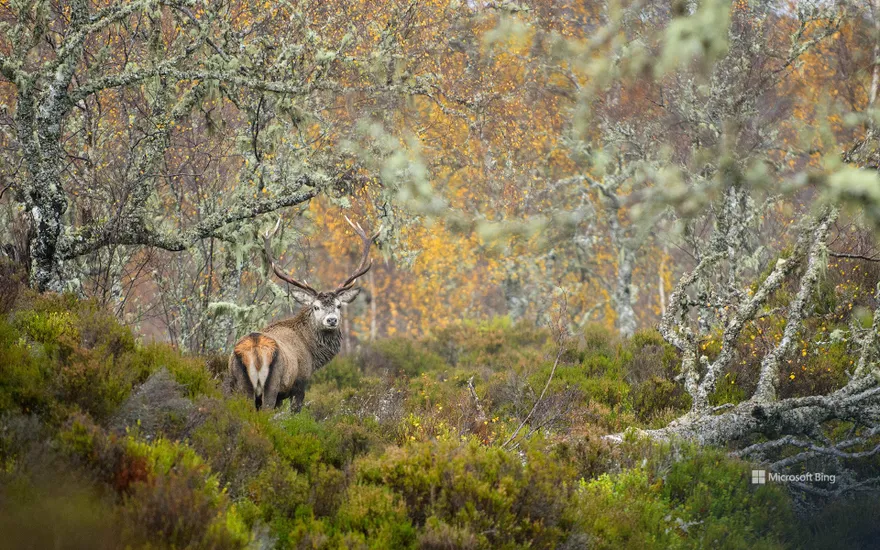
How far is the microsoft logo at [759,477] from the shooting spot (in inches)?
332

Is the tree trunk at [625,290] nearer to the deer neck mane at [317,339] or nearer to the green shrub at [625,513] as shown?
the deer neck mane at [317,339]

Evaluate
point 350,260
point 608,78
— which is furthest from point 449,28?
point 350,260

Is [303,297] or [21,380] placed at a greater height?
[303,297]

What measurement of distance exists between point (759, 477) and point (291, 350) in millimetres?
4972

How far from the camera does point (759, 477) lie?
8516 millimetres

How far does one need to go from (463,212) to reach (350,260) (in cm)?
692

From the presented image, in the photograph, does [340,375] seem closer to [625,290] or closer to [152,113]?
[152,113]

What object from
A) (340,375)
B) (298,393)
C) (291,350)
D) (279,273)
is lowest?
(298,393)

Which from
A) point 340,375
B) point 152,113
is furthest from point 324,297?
point 340,375

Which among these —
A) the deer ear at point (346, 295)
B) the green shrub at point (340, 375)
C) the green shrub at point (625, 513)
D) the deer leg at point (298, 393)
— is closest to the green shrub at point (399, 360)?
the green shrub at point (340, 375)

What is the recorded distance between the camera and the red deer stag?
30.0 ft

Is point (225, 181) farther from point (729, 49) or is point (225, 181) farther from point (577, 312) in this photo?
point (577, 312)

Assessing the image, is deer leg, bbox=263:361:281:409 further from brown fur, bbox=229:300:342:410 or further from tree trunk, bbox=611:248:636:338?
tree trunk, bbox=611:248:636:338

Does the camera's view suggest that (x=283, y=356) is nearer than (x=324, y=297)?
Yes
